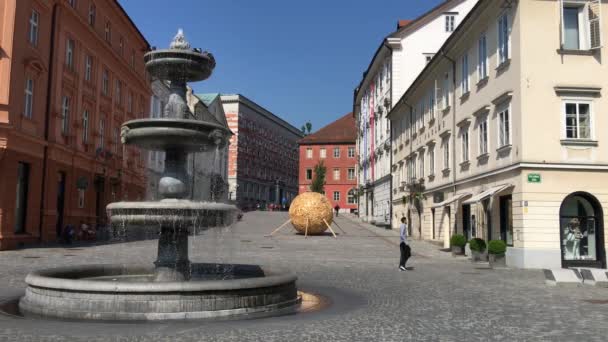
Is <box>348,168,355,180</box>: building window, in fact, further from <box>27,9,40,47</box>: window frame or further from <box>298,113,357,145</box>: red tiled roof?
<box>27,9,40,47</box>: window frame

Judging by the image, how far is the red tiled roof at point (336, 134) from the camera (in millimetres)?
88875

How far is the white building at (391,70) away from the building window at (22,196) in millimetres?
Answer: 28329

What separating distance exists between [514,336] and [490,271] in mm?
11145

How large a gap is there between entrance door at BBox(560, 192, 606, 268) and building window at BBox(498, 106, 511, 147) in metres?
3.04

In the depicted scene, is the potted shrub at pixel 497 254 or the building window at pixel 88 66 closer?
the potted shrub at pixel 497 254

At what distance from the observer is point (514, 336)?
774 centimetres

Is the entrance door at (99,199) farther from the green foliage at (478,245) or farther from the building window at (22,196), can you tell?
the green foliage at (478,245)

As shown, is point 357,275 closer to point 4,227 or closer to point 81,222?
point 4,227

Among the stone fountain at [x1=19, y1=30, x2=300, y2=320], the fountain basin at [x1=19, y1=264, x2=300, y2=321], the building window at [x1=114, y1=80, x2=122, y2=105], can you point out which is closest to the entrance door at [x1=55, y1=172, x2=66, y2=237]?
the building window at [x1=114, y1=80, x2=122, y2=105]

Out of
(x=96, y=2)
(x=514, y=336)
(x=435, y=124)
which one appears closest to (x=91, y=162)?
(x=96, y=2)

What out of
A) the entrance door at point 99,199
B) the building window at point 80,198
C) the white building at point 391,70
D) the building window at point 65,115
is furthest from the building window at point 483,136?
the entrance door at point 99,199

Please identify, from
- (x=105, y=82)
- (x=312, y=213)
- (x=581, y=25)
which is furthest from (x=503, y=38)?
(x=105, y=82)

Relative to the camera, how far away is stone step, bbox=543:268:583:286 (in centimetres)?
1442

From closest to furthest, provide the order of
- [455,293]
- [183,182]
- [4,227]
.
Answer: [183,182], [455,293], [4,227]
